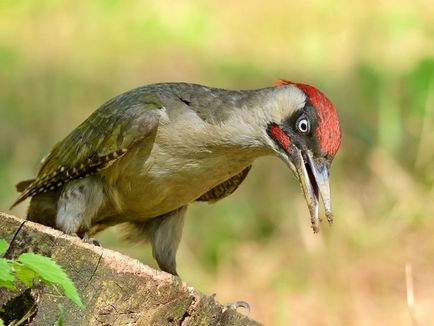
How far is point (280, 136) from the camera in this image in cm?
499

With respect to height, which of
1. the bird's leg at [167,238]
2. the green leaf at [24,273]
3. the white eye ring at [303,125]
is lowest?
the bird's leg at [167,238]

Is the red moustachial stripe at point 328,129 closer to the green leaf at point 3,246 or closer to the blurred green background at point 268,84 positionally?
the blurred green background at point 268,84

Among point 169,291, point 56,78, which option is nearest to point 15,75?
point 56,78

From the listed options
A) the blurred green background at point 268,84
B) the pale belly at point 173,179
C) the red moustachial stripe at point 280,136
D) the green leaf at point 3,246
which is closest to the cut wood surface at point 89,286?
the green leaf at point 3,246

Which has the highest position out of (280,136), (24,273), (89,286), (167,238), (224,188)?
(280,136)

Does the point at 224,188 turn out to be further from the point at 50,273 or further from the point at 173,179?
the point at 50,273

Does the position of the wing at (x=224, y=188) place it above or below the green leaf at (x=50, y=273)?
below

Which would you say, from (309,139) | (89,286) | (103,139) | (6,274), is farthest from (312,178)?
(6,274)

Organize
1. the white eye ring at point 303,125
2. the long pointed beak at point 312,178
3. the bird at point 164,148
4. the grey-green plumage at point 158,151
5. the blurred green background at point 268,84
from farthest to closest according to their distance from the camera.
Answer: the blurred green background at point 268,84 → the grey-green plumage at point 158,151 → the bird at point 164,148 → the white eye ring at point 303,125 → the long pointed beak at point 312,178

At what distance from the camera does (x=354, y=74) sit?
10.1 meters

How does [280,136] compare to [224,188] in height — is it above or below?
above

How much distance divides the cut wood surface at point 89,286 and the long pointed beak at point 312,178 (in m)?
1.12

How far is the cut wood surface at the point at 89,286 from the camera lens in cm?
366

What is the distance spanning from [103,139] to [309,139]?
1.14m
